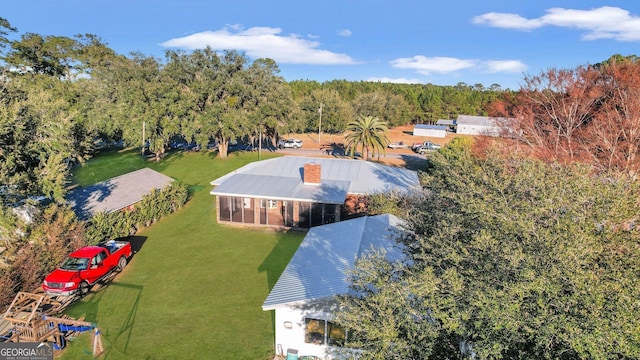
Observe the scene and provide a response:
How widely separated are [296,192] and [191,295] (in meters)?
11.1

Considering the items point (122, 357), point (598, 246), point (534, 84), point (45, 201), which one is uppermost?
point (534, 84)

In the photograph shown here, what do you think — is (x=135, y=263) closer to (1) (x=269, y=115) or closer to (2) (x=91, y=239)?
(2) (x=91, y=239)

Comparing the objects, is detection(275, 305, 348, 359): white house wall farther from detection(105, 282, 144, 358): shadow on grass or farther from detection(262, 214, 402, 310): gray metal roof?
detection(105, 282, 144, 358): shadow on grass

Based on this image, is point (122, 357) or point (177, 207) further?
point (177, 207)

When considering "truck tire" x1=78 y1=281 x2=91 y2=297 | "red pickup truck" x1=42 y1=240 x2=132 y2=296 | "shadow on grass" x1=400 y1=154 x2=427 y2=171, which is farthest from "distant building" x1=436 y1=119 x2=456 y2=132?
"truck tire" x1=78 y1=281 x2=91 y2=297

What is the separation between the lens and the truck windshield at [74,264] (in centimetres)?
1769

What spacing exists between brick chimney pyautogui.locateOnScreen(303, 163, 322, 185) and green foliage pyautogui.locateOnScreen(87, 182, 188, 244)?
35.7 ft

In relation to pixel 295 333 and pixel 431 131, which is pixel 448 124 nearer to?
pixel 431 131

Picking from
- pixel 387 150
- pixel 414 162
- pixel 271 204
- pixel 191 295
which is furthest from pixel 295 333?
pixel 387 150

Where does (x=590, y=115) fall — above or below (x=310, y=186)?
above

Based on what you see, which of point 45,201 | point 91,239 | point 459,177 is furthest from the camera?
point 45,201

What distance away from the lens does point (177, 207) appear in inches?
1215

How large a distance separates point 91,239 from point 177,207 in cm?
995

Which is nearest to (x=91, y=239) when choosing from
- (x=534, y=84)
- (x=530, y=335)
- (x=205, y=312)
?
(x=205, y=312)
